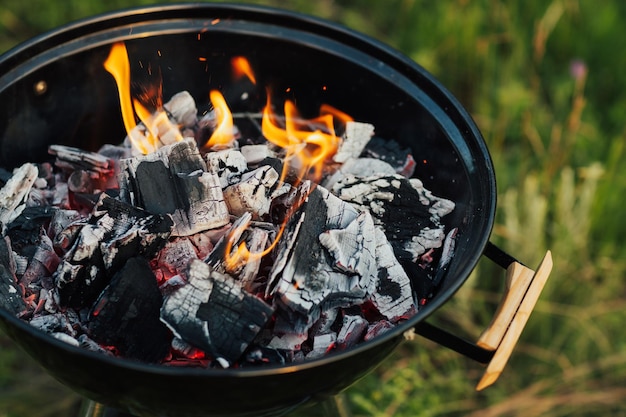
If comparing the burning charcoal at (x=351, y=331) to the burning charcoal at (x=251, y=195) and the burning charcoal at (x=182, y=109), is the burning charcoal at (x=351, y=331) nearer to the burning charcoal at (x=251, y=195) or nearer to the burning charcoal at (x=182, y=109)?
the burning charcoal at (x=251, y=195)

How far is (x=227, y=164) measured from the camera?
1.61m

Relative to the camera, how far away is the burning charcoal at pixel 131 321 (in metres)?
1.32

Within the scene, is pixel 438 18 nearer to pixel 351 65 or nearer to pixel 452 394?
pixel 351 65

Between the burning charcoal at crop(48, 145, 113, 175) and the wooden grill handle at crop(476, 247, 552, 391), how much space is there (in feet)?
3.37

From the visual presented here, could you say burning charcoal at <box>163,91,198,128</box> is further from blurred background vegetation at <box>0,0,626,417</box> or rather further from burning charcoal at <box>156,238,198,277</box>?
blurred background vegetation at <box>0,0,626,417</box>

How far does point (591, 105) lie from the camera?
2904mm

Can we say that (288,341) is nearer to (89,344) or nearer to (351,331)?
(351,331)

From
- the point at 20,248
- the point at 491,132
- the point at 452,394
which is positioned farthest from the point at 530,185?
the point at 20,248

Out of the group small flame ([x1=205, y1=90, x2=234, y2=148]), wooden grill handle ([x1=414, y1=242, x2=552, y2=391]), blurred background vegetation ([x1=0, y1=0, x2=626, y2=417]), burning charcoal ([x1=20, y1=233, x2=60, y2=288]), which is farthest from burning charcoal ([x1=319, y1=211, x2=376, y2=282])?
blurred background vegetation ([x1=0, y1=0, x2=626, y2=417])

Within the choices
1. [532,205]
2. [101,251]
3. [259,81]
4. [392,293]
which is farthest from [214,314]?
[532,205]

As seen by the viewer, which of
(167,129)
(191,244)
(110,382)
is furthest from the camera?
(167,129)

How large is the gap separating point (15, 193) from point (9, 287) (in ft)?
0.95

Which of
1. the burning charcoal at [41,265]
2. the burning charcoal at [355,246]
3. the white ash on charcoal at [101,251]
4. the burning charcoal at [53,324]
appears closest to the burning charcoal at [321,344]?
the burning charcoal at [355,246]

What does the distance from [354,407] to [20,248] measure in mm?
1227
